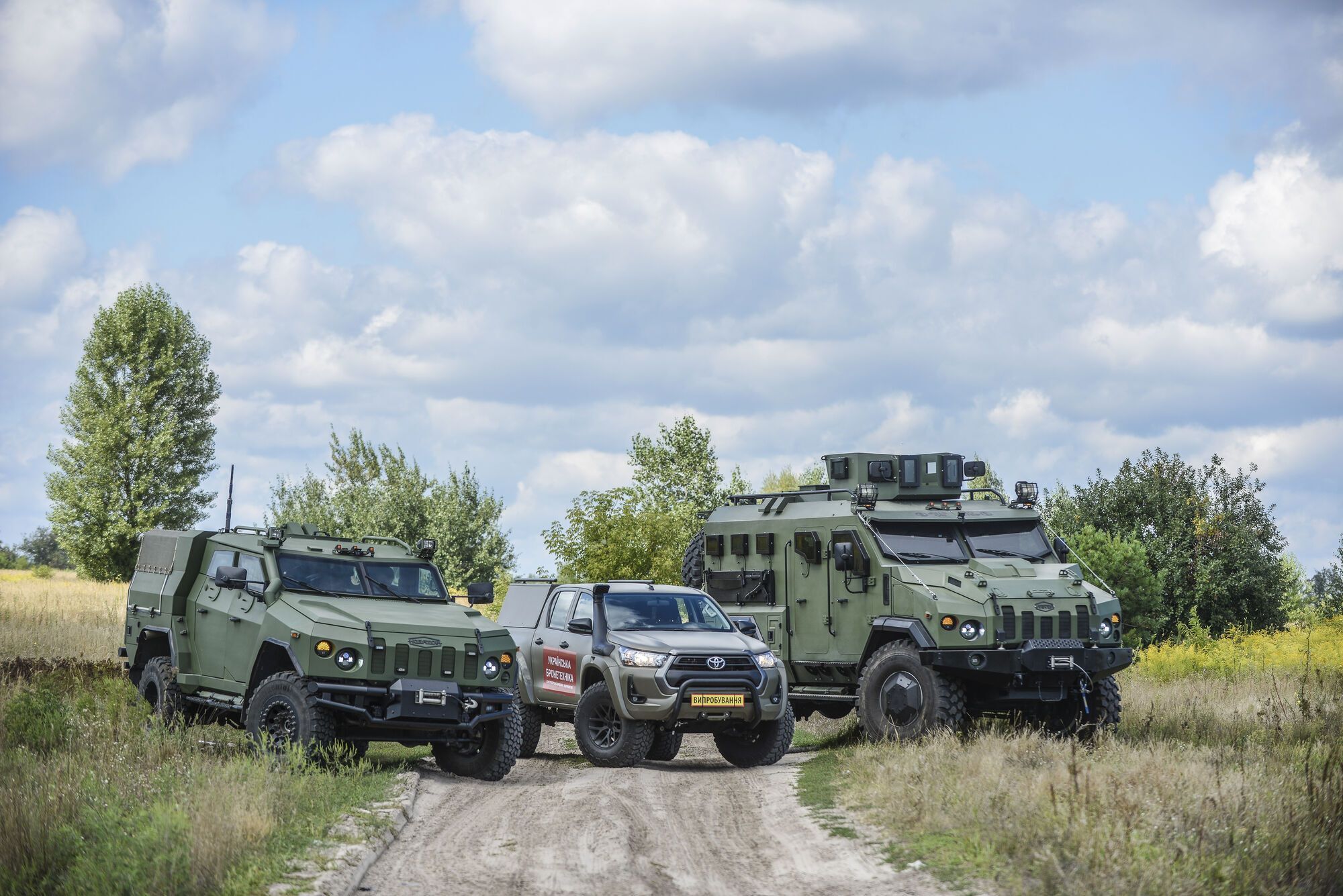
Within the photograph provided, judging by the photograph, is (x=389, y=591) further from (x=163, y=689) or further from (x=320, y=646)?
(x=163, y=689)

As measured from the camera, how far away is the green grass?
8570 mm

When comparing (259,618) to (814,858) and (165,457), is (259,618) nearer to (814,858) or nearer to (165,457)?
(814,858)

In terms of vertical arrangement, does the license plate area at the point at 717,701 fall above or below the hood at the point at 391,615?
below

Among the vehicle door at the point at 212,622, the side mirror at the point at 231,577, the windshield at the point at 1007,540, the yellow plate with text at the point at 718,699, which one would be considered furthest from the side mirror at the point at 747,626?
the vehicle door at the point at 212,622

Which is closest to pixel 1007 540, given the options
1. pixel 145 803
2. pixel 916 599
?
pixel 916 599

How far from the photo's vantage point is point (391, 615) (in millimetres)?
13625

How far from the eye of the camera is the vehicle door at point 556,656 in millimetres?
15492

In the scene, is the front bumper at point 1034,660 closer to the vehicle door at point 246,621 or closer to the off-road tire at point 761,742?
the off-road tire at point 761,742

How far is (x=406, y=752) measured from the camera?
16188 millimetres

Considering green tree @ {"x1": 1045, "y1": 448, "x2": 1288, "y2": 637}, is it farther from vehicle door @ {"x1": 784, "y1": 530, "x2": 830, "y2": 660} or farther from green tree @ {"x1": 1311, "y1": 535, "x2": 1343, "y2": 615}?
vehicle door @ {"x1": 784, "y1": 530, "x2": 830, "y2": 660}

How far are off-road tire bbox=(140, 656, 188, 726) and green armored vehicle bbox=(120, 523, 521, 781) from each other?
0.02 metres

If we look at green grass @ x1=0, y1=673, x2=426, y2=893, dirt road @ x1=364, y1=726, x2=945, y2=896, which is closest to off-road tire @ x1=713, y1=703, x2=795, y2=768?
dirt road @ x1=364, y1=726, x2=945, y2=896

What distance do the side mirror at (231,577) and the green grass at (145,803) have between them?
1.49m

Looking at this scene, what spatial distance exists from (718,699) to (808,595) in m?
3.28
